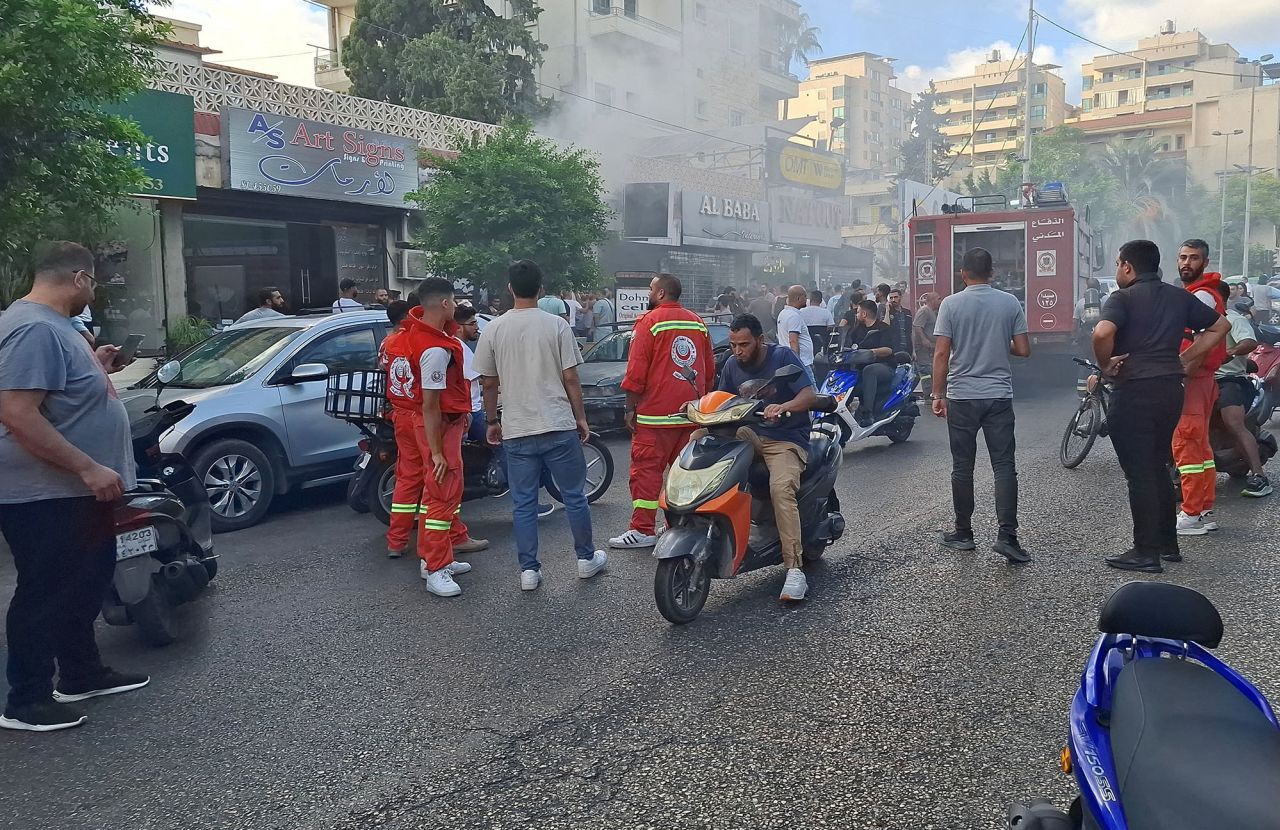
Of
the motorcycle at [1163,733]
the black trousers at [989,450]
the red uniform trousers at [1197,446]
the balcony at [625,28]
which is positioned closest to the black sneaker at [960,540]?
the black trousers at [989,450]

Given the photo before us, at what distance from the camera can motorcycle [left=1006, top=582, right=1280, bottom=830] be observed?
1850 mm

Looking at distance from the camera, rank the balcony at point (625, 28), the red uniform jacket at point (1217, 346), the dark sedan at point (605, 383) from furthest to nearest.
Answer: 1. the balcony at point (625, 28)
2. the dark sedan at point (605, 383)
3. the red uniform jacket at point (1217, 346)

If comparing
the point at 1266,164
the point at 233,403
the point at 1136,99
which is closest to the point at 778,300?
the point at 233,403

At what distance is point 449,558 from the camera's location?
5.93 metres

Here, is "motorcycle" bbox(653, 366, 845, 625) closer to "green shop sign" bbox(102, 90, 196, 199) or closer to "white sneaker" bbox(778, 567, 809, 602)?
"white sneaker" bbox(778, 567, 809, 602)

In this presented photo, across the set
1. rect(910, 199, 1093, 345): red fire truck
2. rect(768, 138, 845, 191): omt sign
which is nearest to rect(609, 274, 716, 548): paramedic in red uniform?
rect(910, 199, 1093, 345): red fire truck

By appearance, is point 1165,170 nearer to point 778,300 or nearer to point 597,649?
point 778,300

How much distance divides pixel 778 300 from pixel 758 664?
17090mm

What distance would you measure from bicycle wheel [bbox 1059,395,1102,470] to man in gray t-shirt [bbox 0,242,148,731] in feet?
25.2

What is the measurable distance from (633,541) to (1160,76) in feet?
353

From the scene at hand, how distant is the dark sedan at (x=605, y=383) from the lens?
11547mm

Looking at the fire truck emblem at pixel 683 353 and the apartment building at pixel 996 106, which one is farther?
the apartment building at pixel 996 106

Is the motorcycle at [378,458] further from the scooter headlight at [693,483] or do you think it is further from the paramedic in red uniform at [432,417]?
the scooter headlight at [693,483]

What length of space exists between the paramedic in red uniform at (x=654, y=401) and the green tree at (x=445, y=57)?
863 inches
